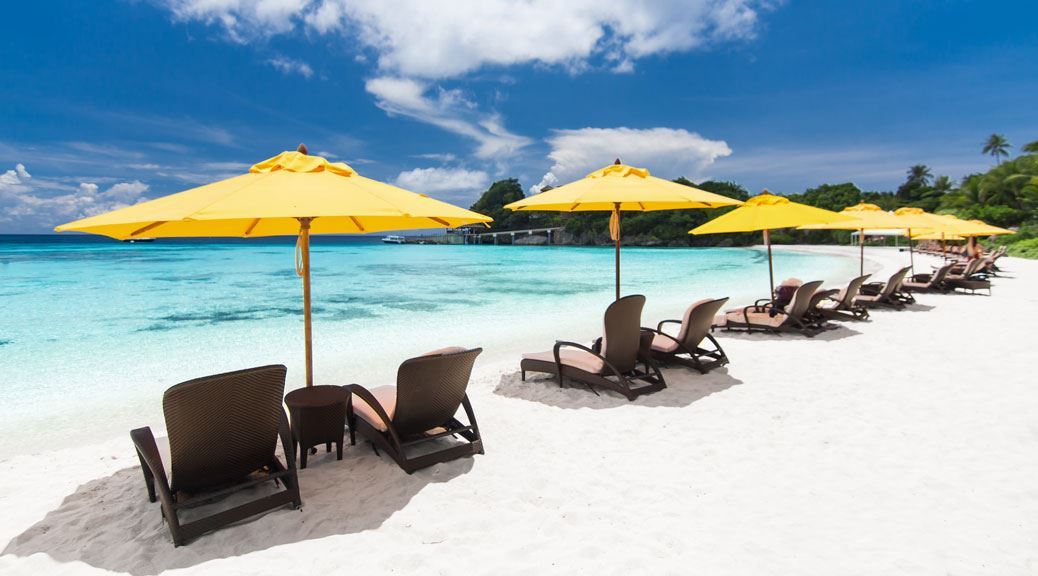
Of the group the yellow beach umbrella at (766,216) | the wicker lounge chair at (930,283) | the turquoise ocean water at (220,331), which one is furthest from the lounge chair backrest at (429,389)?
the wicker lounge chair at (930,283)

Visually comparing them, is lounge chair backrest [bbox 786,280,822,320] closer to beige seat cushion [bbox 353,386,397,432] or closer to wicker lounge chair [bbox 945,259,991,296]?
beige seat cushion [bbox 353,386,397,432]

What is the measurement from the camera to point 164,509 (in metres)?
2.68

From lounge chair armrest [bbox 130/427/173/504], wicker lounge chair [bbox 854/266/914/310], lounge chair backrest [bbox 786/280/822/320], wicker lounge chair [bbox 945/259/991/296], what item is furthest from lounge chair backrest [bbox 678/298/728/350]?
wicker lounge chair [bbox 945/259/991/296]

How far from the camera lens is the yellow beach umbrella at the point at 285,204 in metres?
2.49

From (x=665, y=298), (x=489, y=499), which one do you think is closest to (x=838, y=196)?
(x=665, y=298)

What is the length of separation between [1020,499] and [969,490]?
218mm

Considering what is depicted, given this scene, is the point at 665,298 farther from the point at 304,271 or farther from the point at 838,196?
the point at 838,196

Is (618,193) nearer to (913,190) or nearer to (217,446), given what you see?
(217,446)

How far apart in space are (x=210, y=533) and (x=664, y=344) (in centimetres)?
470

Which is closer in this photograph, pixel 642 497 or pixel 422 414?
pixel 642 497

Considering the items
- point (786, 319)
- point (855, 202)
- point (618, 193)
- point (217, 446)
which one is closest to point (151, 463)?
point (217, 446)

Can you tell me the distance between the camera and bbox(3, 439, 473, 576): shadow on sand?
2.57 meters

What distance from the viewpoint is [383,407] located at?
3.77m

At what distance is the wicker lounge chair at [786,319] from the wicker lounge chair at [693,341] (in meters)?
2.14
